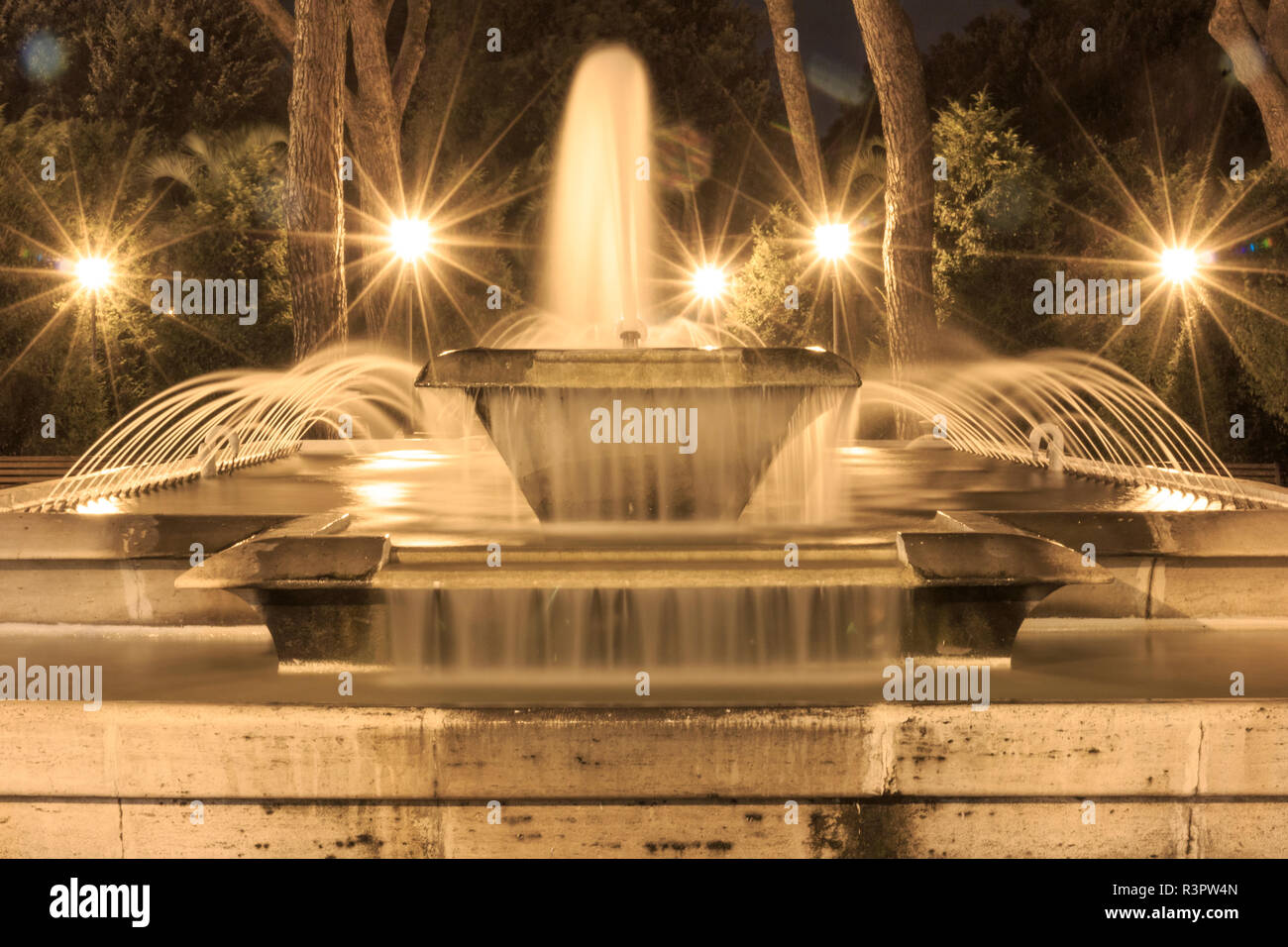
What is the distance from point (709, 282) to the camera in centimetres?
3600

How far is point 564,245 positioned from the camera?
1557 centimetres

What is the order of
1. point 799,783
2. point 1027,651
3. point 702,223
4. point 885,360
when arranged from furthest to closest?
point 702,223 < point 885,360 < point 1027,651 < point 799,783

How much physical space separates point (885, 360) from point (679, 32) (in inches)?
815

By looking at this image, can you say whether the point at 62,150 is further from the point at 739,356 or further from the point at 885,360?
the point at 739,356

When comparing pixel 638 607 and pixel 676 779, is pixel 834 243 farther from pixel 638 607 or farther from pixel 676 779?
pixel 676 779

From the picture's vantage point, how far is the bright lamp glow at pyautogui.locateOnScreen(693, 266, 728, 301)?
35.4 metres

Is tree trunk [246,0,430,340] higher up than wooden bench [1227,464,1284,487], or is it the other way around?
tree trunk [246,0,430,340]

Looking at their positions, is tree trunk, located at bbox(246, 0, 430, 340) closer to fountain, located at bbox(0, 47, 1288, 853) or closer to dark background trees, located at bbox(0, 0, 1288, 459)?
dark background trees, located at bbox(0, 0, 1288, 459)

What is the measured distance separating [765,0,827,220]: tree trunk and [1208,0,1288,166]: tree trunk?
884 centimetres

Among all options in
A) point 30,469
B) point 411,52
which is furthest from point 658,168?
point 30,469

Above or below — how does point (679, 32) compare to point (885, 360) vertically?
above

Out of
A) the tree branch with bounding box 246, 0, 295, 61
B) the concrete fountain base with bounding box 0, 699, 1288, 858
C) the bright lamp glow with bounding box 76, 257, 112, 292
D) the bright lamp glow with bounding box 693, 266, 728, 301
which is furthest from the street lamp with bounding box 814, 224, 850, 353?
the concrete fountain base with bounding box 0, 699, 1288, 858

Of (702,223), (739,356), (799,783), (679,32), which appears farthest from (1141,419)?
(679,32)

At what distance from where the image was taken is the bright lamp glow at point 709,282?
116 feet
